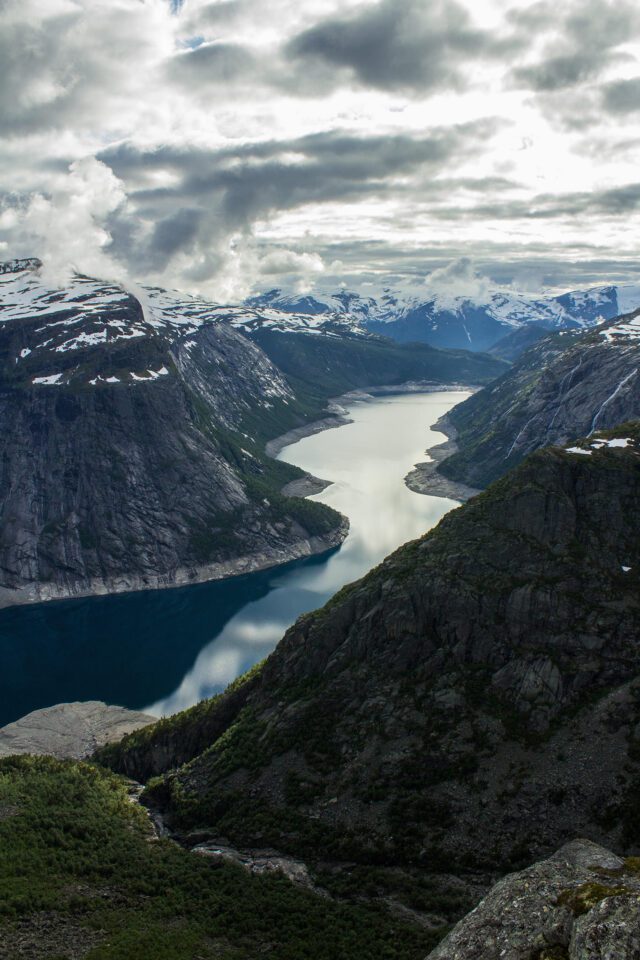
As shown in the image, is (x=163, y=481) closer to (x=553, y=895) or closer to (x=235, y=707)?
(x=235, y=707)

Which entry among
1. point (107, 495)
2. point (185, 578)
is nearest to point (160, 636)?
point (185, 578)

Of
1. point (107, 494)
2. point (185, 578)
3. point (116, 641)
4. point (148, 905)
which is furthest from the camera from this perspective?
point (107, 494)

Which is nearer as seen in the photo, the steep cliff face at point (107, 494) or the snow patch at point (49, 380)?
the steep cliff face at point (107, 494)

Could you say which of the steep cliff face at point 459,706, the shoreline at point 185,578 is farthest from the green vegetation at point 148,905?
the shoreline at point 185,578

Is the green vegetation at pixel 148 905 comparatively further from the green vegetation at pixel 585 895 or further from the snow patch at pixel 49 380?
the snow patch at pixel 49 380

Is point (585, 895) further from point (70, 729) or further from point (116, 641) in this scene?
point (116, 641)
